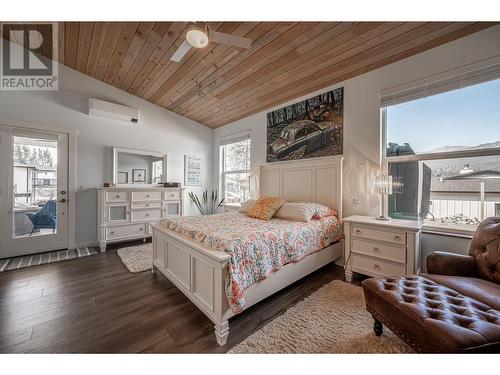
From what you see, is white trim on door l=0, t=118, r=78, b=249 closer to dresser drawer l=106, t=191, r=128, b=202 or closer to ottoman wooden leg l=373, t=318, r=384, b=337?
dresser drawer l=106, t=191, r=128, b=202

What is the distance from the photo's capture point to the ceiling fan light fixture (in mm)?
1660

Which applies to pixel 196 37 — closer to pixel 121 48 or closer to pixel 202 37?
pixel 202 37

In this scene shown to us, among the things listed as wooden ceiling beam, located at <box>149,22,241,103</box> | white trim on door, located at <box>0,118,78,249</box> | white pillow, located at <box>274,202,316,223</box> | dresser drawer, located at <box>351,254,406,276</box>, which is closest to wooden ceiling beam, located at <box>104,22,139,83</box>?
wooden ceiling beam, located at <box>149,22,241,103</box>

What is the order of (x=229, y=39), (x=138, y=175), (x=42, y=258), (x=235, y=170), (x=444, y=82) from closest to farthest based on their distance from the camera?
(x=229, y=39)
(x=444, y=82)
(x=42, y=258)
(x=138, y=175)
(x=235, y=170)

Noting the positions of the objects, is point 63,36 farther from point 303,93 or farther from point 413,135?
point 413,135

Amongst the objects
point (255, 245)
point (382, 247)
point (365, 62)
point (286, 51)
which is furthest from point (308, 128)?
point (255, 245)

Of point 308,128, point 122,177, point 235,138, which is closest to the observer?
point 308,128

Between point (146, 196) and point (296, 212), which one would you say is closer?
point (296, 212)

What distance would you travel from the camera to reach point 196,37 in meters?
1.71

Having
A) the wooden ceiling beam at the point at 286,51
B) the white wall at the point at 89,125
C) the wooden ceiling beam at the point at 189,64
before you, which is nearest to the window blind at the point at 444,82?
the wooden ceiling beam at the point at 286,51

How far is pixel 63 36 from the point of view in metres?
2.81

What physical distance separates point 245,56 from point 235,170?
2589 millimetres

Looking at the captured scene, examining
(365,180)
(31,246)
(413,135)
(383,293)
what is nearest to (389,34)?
(413,135)
